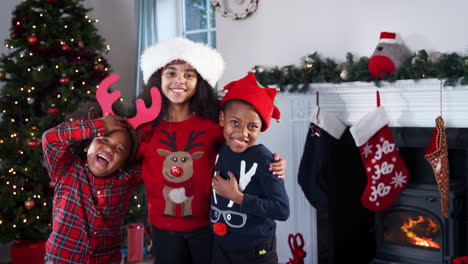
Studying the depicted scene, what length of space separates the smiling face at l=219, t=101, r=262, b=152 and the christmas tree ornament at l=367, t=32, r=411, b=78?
3.30 ft

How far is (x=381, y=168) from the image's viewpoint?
105 inches

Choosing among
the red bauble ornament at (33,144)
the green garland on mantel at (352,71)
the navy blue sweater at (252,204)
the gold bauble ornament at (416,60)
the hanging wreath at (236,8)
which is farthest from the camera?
the hanging wreath at (236,8)

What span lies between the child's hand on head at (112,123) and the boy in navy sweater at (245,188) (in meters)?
0.39

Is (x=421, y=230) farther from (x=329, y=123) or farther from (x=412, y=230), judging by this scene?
(x=329, y=123)

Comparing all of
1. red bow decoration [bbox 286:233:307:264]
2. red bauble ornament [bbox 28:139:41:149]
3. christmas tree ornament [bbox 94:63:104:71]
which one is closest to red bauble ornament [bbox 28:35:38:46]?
christmas tree ornament [bbox 94:63:104:71]

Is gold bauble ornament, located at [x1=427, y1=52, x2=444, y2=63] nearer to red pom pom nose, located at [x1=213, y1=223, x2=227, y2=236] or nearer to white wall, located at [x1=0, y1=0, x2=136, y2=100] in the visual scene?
red pom pom nose, located at [x1=213, y1=223, x2=227, y2=236]

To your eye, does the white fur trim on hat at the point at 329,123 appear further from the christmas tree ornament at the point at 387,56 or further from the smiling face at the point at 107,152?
the smiling face at the point at 107,152

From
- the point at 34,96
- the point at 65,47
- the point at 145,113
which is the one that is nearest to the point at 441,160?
the point at 145,113

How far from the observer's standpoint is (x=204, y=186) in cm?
193

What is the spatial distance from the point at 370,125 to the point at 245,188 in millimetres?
1153

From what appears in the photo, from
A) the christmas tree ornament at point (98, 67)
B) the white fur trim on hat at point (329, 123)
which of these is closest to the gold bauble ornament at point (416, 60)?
the white fur trim on hat at point (329, 123)

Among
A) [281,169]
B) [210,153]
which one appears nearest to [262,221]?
[281,169]

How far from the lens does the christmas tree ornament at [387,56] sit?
2504mm

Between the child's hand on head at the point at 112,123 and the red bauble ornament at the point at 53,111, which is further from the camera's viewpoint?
the red bauble ornament at the point at 53,111
